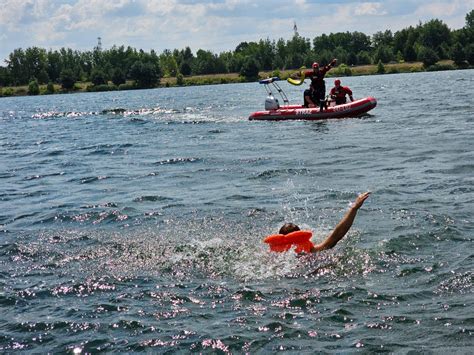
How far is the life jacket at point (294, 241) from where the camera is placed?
28.1ft

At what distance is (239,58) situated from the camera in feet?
424

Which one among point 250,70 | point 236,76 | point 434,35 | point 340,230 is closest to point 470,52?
point 434,35

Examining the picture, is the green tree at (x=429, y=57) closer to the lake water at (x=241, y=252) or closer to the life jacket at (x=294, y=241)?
the lake water at (x=241, y=252)

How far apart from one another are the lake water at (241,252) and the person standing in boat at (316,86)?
253 inches

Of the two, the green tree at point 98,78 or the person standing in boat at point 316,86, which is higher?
the green tree at point 98,78

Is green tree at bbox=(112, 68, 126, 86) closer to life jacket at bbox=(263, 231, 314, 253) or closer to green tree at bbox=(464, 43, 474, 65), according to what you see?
green tree at bbox=(464, 43, 474, 65)

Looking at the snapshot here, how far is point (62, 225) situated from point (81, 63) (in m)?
140

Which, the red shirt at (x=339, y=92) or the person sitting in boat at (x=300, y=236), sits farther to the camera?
the red shirt at (x=339, y=92)

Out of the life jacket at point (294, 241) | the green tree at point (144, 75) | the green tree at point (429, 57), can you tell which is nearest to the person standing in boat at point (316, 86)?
the life jacket at point (294, 241)

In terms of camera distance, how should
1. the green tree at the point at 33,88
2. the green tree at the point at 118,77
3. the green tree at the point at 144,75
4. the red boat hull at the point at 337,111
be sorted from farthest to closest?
the green tree at the point at 118,77 < the green tree at the point at 33,88 < the green tree at the point at 144,75 < the red boat hull at the point at 337,111

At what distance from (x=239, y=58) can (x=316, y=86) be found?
344 feet

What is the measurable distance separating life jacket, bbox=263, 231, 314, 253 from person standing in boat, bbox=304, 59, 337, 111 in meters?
17.6

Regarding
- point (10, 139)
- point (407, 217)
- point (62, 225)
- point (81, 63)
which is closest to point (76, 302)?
point (62, 225)

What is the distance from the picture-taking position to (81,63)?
146 metres
